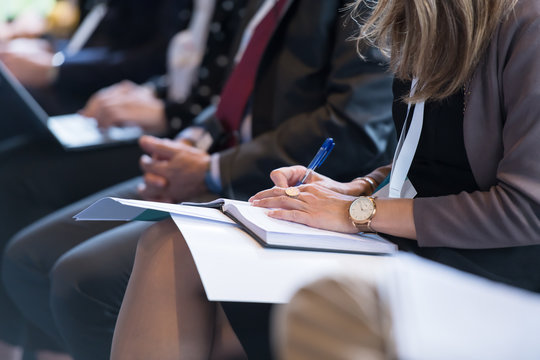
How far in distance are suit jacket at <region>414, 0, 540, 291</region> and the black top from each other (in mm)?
28

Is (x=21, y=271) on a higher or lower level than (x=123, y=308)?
lower

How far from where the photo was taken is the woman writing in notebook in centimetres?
83

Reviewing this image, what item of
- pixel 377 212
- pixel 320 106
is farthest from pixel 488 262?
pixel 320 106

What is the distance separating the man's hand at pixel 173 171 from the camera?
1.54 meters

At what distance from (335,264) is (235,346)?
0.82ft

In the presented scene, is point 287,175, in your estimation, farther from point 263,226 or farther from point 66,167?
point 66,167

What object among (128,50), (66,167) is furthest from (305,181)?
(128,50)

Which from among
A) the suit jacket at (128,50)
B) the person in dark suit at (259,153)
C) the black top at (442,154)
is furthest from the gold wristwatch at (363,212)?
the suit jacket at (128,50)

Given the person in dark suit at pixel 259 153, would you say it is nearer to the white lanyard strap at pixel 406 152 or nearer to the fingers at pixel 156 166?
the fingers at pixel 156 166

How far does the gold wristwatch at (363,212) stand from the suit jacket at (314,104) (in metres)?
0.42

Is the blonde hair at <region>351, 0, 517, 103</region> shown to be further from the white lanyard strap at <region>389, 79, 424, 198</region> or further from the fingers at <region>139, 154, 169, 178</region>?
the fingers at <region>139, 154, 169, 178</region>

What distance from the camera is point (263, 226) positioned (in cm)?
84

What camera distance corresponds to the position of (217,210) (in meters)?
0.98

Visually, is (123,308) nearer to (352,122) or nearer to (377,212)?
(377,212)
